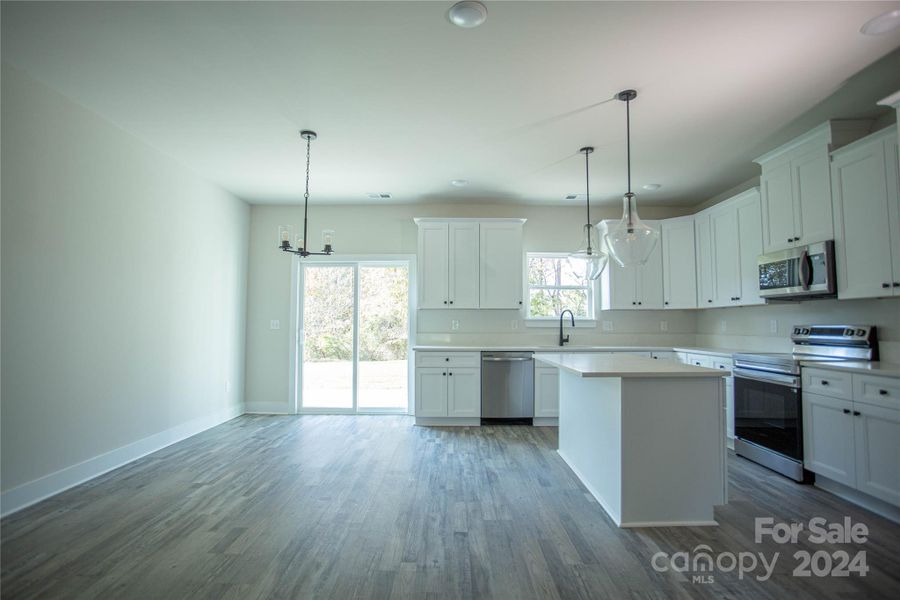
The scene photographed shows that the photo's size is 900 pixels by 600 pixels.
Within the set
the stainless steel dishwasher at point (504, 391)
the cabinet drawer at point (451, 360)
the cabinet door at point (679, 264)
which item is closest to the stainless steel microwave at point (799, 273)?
the cabinet door at point (679, 264)

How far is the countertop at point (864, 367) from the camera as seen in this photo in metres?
2.51

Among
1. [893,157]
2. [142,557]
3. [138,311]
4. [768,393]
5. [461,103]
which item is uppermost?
[461,103]

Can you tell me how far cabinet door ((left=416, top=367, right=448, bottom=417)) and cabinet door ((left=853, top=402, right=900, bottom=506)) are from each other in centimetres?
339

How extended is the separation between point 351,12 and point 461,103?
40.5 inches

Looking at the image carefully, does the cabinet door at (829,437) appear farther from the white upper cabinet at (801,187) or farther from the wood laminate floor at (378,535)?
the white upper cabinet at (801,187)

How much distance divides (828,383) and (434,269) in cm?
369

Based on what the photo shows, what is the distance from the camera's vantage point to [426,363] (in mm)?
4875

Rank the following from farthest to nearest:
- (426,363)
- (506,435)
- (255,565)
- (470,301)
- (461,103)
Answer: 1. (470,301)
2. (426,363)
3. (506,435)
4. (461,103)
5. (255,565)

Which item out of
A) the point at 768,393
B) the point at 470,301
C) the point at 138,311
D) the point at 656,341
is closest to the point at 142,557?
the point at 138,311

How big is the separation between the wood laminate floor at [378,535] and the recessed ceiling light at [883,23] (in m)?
2.64

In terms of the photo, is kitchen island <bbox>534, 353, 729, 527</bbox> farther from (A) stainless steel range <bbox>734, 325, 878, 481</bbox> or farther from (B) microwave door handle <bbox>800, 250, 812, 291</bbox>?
(B) microwave door handle <bbox>800, 250, 812, 291</bbox>

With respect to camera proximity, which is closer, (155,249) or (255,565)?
(255,565)

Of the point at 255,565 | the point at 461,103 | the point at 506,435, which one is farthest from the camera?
the point at 506,435

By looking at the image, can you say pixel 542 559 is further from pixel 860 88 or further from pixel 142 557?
pixel 860 88
